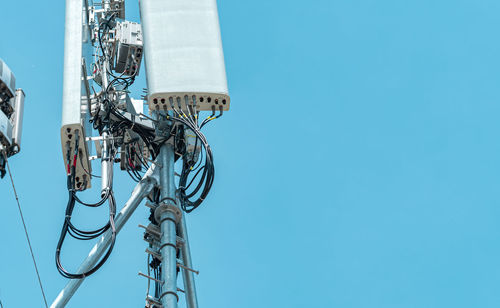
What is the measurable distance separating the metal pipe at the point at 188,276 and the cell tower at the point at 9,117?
440 centimetres

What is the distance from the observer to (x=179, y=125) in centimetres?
1839

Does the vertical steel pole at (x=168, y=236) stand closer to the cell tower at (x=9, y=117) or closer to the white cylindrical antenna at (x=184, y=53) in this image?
the white cylindrical antenna at (x=184, y=53)

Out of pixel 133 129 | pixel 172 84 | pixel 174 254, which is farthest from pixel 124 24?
pixel 174 254

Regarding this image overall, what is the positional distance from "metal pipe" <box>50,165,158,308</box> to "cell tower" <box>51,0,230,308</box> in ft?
0.06

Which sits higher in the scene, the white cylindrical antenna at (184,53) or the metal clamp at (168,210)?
the white cylindrical antenna at (184,53)

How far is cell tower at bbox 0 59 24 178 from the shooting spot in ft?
43.2

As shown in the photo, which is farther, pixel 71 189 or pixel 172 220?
pixel 172 220

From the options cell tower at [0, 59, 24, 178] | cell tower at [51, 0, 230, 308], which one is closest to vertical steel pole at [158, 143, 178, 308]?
cell tower at [51, 0, 230, 308]

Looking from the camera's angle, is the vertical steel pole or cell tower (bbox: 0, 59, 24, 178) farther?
the vertical steel pole

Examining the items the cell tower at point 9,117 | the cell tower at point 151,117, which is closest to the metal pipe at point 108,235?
the cell tower at point 151,117

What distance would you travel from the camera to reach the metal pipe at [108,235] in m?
15.9

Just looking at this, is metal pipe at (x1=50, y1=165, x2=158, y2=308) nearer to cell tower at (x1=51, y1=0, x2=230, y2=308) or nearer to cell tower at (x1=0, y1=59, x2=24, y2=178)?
cell tower at (x1=51, y1=0, x2=230, y2=308)

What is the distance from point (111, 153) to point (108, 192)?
144 cm

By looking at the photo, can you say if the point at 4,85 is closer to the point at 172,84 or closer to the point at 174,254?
the point at 172,84
